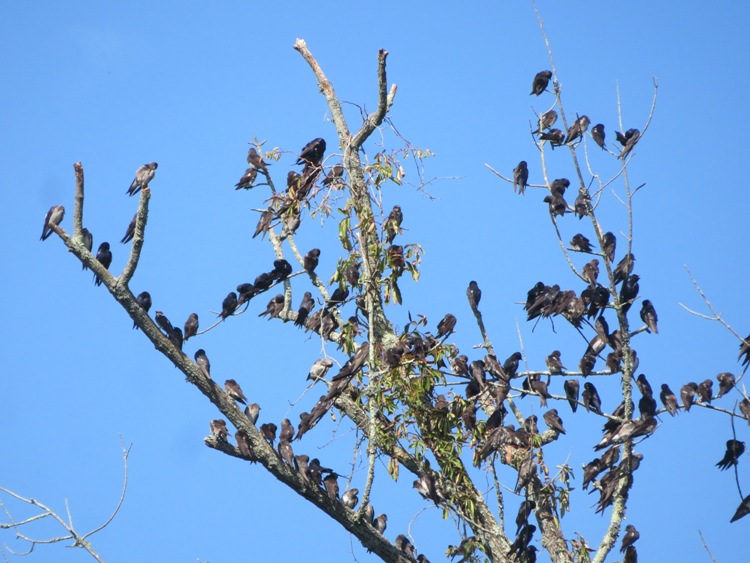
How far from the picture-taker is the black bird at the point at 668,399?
18.6 ft

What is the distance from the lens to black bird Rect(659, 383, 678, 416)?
5.68m

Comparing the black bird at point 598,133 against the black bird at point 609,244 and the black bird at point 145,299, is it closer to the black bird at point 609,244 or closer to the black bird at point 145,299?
the black bird at point 609,244

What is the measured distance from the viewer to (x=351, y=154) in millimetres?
6684

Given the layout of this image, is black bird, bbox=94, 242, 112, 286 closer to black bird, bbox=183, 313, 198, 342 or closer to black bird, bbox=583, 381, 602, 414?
black bird, bbox=183, 313, 198, 342

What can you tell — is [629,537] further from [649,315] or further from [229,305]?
[229,305]

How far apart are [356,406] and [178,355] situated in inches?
48.8

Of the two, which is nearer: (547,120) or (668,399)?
(668,399)

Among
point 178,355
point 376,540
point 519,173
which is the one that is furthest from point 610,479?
point 178,355

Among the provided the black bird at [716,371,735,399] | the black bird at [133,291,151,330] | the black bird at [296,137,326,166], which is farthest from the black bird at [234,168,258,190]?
the black bird at [716,371,735,399]

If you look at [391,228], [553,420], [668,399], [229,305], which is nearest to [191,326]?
[229,305]

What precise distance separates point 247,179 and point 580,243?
2431mm

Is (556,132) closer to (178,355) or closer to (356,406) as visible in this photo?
(356,406)

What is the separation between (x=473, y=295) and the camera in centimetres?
667

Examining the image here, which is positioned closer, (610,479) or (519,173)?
(610,479)
